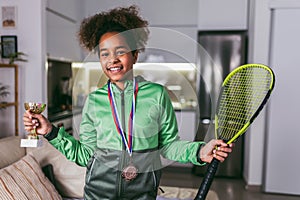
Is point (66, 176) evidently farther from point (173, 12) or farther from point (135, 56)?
point (173, 12)

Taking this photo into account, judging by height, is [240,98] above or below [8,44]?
below

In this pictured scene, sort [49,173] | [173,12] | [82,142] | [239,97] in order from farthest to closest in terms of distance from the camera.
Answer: [173,12] < [49,173] < [239,97] < [82,142]

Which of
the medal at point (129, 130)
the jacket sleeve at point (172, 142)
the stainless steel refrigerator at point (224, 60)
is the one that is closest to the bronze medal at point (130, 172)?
the medal at point (129, 130)

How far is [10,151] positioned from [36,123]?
129 cm

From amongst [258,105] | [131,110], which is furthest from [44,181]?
[258,105]

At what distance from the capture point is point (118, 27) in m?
1.07

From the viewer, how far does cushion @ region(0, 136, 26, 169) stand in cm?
206

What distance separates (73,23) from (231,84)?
143 inches

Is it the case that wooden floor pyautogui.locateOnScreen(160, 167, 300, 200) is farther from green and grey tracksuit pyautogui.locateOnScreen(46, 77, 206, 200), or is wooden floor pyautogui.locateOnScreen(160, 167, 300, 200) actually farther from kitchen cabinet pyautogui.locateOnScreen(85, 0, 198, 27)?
green and grey tracksuit pyautogui.locateOnScreen(46, 77, 206, 200)

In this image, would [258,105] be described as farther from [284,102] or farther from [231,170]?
[231,170]

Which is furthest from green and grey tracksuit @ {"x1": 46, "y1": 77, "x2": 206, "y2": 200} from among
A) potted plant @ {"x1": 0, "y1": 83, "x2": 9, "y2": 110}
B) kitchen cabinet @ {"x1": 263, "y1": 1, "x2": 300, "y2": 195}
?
kitchen cabinet @ {"x1": 263, "y1": 1, "x2": 300, "y2": 195}

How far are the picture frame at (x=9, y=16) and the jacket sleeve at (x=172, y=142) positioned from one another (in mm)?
Result: 2141

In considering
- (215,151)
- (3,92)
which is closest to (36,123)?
(215,151)

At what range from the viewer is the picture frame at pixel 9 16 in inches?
107
